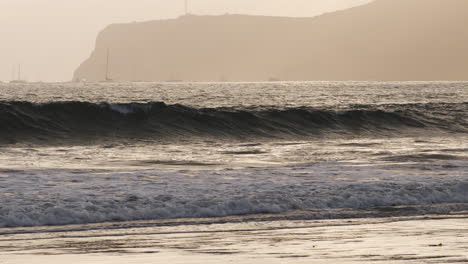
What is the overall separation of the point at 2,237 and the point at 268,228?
153 inches

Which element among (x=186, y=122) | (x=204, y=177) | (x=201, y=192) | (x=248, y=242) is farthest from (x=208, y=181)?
(x=186, y=122)

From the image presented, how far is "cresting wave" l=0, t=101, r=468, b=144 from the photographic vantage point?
3734 centimetres

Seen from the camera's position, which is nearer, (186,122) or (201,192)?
(201,192)

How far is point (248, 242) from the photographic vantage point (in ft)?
37.3

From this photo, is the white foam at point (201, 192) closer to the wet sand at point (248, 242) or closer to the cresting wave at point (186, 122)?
the wet sand at point (248, 242)

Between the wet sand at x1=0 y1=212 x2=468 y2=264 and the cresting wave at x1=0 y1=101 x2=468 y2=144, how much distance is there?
21.8 meters

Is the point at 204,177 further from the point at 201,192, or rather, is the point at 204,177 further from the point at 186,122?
the point at 186,122

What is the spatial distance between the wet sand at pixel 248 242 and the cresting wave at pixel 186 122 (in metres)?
21.8

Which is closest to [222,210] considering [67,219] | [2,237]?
[67,219]

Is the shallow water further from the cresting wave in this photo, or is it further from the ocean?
the cresting wave

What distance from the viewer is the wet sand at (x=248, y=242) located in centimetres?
1012

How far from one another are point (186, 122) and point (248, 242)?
100ft

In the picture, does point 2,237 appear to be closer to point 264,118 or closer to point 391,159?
point 391,159

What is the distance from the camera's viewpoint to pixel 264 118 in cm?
4459
